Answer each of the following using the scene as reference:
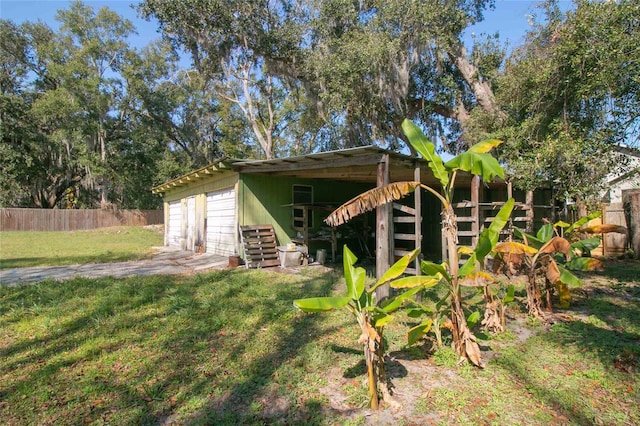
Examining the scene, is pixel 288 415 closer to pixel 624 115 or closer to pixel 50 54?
pixel 624 115

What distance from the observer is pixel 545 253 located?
4.67 meters

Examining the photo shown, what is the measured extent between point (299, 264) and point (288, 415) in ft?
21.2

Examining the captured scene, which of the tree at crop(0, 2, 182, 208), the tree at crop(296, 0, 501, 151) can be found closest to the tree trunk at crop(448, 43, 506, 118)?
the tree at crop(296, 0, 501, 151)

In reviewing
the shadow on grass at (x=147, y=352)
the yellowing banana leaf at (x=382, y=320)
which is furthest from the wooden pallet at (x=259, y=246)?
the yellowing banana leaf at (x=382, y=320)

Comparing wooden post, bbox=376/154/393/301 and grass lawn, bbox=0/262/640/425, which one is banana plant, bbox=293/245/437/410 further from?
wooden post, bbox=376/154/393/301

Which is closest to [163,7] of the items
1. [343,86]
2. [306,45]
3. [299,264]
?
[306,45]

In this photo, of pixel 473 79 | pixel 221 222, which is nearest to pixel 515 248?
pixel 221 222

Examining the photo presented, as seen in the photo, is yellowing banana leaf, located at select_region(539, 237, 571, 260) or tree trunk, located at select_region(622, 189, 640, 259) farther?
tree trunk, located at select_region(622, 189, 640, 259)

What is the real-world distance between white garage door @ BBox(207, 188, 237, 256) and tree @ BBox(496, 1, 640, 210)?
7.20m

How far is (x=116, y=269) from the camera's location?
8.38 metres

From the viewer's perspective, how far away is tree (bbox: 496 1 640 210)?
21.4ft

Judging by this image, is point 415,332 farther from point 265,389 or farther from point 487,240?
point 265,389

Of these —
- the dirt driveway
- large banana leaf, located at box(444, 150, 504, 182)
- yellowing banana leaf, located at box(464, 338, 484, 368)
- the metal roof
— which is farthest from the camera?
the dirt driveway

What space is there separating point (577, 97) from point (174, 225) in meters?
13.8
